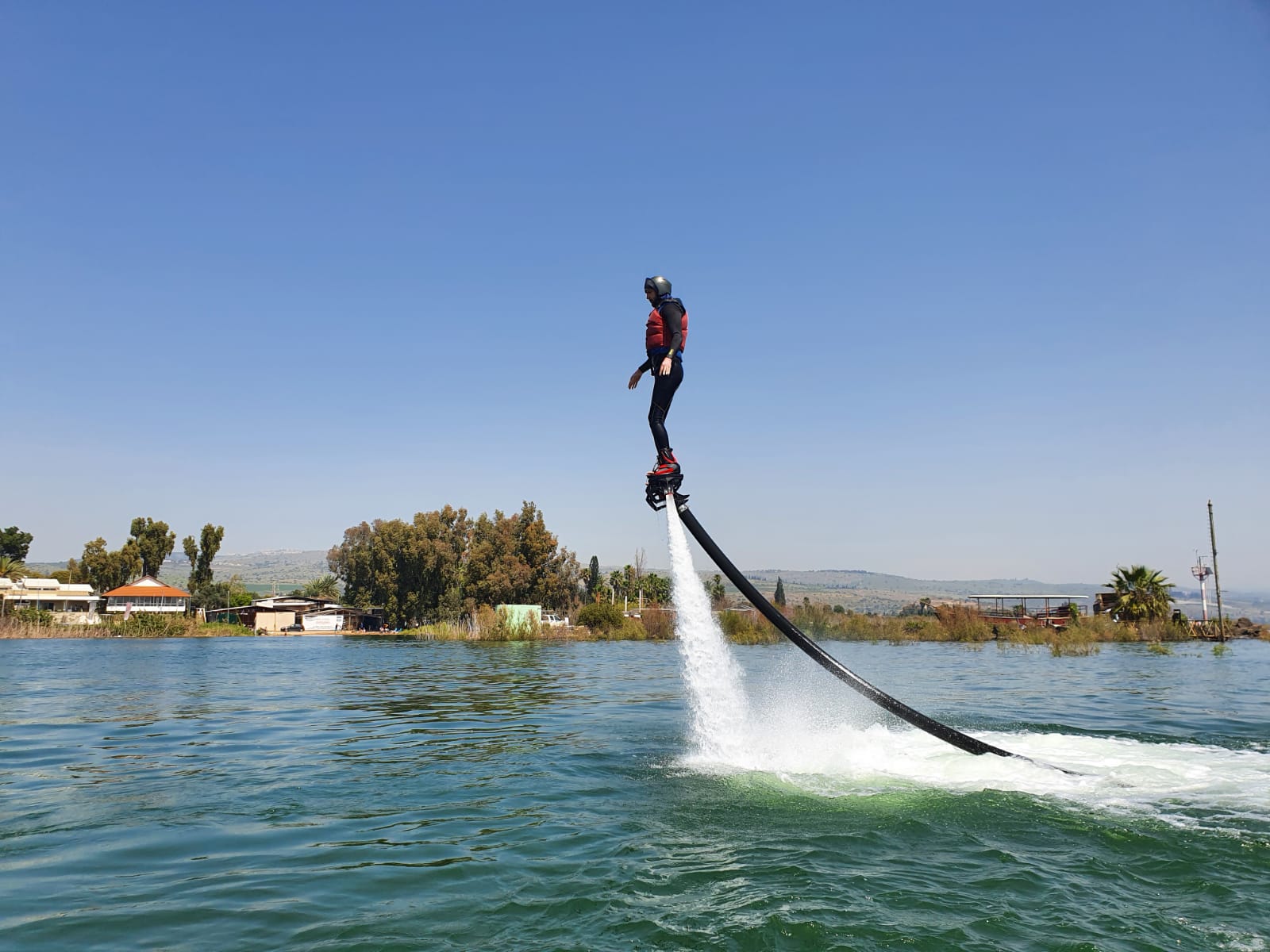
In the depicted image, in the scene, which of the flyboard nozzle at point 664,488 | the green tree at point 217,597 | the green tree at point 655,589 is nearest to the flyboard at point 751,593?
the flyboard nozzle at point 664,488

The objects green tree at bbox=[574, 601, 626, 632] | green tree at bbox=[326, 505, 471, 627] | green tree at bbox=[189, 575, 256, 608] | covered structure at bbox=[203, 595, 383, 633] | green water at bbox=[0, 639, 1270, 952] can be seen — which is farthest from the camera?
green tree at bbox=[189, 575, 256, 608]

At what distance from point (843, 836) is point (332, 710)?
615 inches

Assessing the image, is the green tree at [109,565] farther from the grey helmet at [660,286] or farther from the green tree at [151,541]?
the grey helmet at [660,286]

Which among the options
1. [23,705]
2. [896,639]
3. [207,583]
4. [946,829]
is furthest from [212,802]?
[207,583]

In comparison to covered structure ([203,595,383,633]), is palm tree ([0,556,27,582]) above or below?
above

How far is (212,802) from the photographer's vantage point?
10.1m

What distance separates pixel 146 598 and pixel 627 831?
12036 cm

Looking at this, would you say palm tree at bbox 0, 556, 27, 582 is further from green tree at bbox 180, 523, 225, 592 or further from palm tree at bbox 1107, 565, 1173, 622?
palm tree at bbox 1107, 565, 1173, 622

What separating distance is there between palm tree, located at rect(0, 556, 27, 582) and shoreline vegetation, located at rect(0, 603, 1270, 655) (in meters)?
60.1

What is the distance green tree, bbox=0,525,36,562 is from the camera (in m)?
140

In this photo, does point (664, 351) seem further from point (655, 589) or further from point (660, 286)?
point (655, 589)

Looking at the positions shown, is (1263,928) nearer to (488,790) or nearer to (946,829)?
(946,829)

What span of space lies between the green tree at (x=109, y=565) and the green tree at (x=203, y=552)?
22.6ft

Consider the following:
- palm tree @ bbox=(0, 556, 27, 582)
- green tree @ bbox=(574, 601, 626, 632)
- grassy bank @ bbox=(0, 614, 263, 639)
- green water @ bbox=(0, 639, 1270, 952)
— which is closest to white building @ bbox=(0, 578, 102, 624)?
grassy bank @ bbox=(0, 614, 263, 639)
